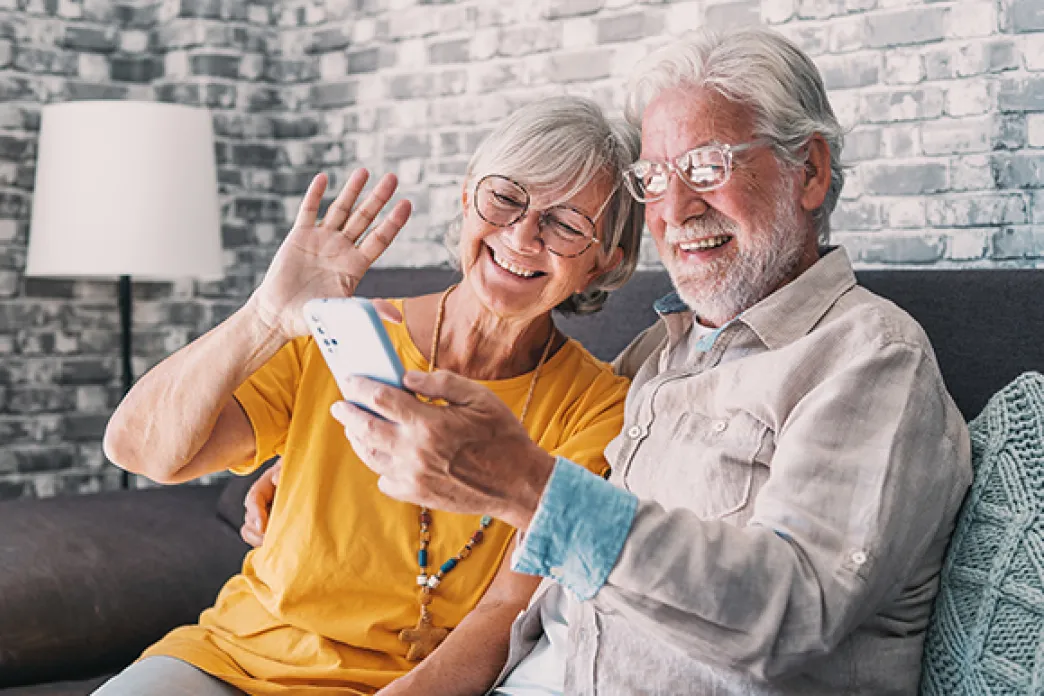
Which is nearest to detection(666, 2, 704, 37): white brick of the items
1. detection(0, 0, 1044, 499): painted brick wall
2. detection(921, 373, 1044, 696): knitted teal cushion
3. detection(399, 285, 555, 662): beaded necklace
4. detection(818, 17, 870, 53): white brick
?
detection(0, 0, 1044, 499): painted brick wall

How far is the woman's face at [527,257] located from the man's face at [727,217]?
0.20 m

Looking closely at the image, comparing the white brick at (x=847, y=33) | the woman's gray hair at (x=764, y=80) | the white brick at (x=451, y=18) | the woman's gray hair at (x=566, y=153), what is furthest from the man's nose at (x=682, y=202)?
the white brick at (x=451, y=18)

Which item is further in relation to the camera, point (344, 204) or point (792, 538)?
point (344, 204)

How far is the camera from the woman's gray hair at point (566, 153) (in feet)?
5.98

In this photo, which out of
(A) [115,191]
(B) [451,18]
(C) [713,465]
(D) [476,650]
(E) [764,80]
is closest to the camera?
(C) [713,465]

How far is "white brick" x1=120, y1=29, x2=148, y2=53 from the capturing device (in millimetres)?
3619

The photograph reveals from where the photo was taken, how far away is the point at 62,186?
312 centimetres

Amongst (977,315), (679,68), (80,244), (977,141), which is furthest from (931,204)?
(80,244)

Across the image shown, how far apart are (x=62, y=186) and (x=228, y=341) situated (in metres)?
1.66

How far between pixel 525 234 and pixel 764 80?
42 cm

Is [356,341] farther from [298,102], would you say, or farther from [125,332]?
[298,102]

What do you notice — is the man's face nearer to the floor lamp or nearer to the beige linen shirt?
the beige linen shirt

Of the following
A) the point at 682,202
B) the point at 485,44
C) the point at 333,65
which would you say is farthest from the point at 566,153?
the point at 333,65

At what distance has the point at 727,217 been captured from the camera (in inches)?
64.4
